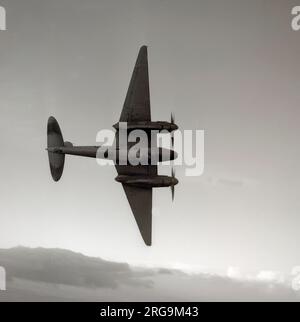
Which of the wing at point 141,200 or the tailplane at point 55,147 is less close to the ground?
the tailplane at point 55,147

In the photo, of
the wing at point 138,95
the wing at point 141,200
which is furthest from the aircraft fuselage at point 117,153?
the wing at point 138,95

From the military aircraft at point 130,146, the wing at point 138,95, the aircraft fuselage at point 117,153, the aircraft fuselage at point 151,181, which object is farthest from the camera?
the wing at point 138,95

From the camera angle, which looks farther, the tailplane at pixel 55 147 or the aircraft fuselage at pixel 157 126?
the tailplane at pixel 55 147

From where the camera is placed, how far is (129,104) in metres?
37.7

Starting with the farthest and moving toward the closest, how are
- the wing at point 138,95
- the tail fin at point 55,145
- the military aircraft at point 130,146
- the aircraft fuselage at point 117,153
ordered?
the tail fin at point 55,145 → the wing at point 138,95 → the military aircraft at point 130,146 → the aircraft fuselage at point 117,153

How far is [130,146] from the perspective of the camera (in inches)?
1474

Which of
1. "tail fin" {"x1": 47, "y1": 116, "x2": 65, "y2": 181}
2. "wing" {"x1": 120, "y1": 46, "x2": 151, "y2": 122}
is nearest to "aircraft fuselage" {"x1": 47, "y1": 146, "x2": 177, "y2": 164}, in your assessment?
"tail fin" {"x1": 47, "y1": 116, "x2": 65, "y2": 181}

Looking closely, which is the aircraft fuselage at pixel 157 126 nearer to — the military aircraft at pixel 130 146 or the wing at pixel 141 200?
the military aircraft at pixel 130 146

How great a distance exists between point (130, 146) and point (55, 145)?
6.78 metres

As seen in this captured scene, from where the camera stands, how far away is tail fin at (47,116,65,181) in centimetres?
3788

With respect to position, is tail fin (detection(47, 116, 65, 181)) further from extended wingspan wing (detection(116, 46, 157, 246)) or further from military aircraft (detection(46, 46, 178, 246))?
extended wingspan wing (detection(116, 46, 157, 246))

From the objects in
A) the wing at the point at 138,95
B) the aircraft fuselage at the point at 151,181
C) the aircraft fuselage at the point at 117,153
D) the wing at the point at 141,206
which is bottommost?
the wing at the point at 141,206

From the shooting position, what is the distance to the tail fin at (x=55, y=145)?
37.9 meters
